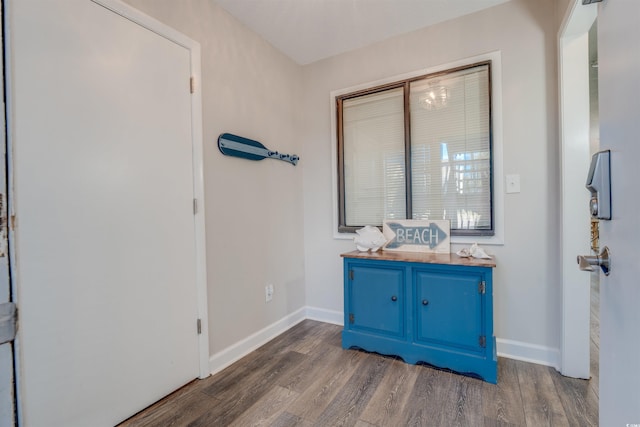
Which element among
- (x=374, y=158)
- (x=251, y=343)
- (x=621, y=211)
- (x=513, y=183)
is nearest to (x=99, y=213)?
(x=251, y=343)

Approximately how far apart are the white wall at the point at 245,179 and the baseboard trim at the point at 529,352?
1.74 meters

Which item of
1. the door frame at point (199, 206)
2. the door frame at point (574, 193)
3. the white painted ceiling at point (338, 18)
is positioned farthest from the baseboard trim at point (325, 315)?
the white painted ceiling at point (338, 18)

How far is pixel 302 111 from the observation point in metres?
2.95

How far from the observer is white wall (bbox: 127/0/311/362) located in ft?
6.49

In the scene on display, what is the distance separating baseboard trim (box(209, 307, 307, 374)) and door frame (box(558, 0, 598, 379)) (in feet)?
6.77

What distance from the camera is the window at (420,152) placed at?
2205mm

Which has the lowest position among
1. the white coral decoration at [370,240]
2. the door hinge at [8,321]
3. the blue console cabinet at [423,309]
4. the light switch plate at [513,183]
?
the blue console cabinet at [423,309]

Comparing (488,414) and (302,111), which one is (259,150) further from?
(488,414)

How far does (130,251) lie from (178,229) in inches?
11.7

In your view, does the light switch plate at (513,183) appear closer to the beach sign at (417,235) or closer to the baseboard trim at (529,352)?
the beach sign at (417,235)

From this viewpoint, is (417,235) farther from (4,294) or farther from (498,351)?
(4,294)

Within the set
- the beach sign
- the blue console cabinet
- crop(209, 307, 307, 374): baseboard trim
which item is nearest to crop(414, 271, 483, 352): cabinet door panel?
the blue console cabinet

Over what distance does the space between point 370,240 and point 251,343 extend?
4.14 ft

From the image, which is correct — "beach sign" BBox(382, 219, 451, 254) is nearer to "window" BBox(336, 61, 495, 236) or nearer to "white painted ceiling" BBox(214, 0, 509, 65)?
"window" BBox(336, 61, 495, 236)
